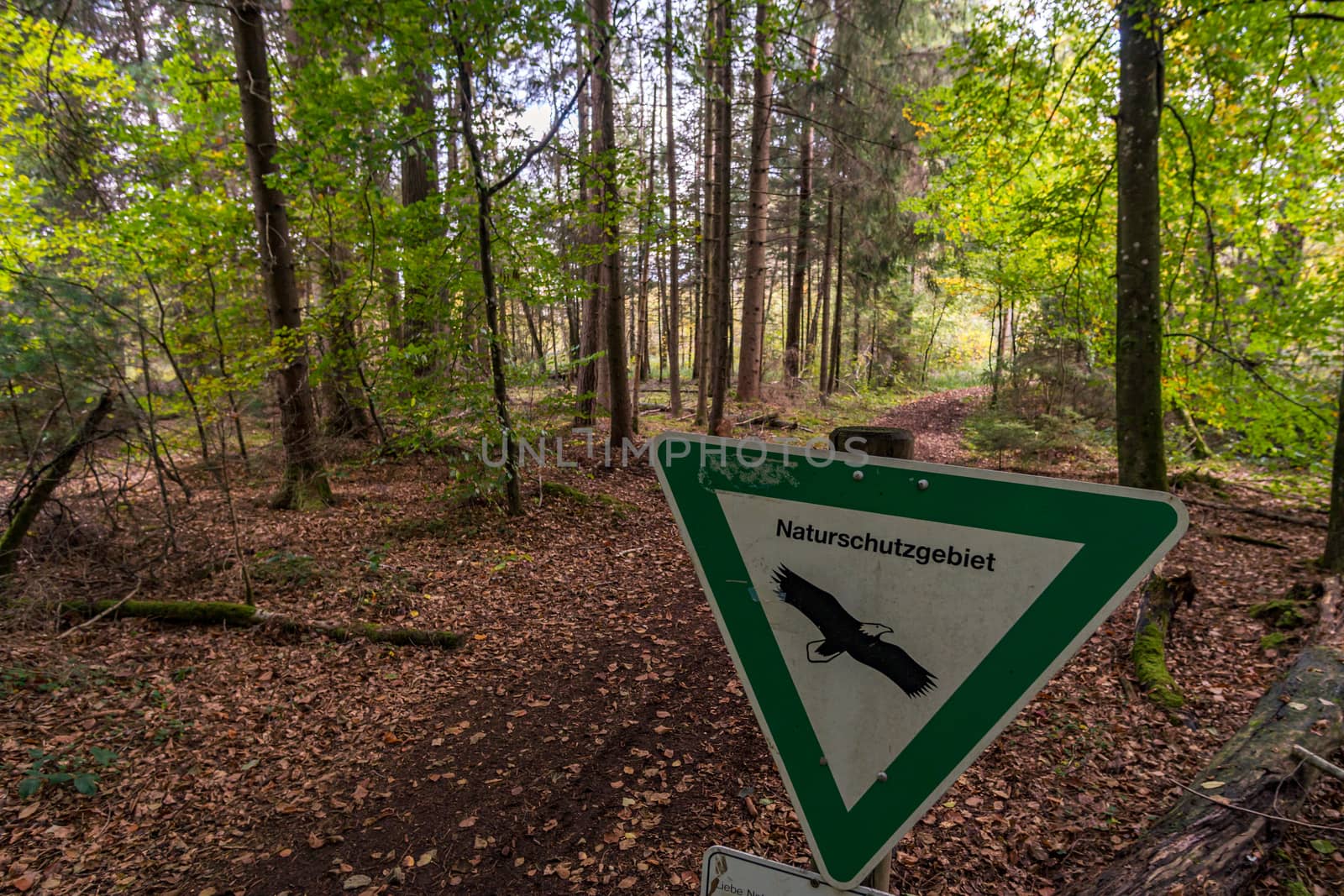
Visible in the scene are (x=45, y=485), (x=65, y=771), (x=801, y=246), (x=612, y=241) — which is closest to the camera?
(x=65, y=771)

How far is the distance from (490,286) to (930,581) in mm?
6654

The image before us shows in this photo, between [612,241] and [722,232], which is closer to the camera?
[612,241]

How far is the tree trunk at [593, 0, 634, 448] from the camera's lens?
23.4 feet

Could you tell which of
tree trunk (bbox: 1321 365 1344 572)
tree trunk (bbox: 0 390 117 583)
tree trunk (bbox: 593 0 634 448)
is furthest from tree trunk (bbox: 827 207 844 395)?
tree trunk (bbox: 0 390 117 583)

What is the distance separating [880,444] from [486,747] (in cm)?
372

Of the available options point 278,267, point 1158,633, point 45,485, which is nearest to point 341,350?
point 278,267

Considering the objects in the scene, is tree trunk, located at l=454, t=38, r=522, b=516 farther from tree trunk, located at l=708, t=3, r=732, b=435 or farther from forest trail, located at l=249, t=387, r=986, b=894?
tree trunk, located at l=708, t=3, r=732, b=435

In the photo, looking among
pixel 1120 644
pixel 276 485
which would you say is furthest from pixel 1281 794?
pixel 276 485

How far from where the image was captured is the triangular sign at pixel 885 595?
3.20 ft

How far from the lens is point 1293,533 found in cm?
749

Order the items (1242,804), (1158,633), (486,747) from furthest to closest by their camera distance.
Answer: (1158,633) < (486,747) < (1242,804)

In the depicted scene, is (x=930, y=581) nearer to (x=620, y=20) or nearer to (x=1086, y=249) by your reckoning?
(x=620, y=20)

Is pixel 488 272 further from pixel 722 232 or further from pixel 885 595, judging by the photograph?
pixel 885 595

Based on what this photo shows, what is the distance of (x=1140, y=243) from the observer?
4.65 meters
